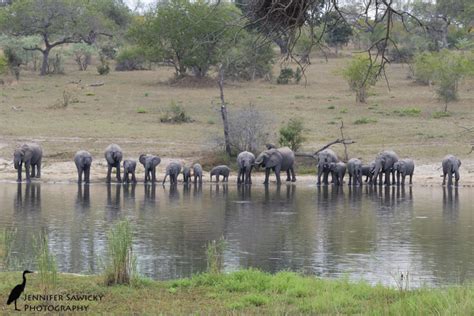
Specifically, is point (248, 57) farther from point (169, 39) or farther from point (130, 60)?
point (130, 60)

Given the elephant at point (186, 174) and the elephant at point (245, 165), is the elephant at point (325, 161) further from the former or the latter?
the elephant at point (186, 174)

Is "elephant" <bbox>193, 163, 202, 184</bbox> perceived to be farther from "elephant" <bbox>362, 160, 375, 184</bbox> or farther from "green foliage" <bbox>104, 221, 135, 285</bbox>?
"green foliage" <bbox>104, 221, 135, 285</bbox>

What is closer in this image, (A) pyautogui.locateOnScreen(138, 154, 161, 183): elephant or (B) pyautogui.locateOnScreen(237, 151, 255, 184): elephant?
(A) pyautogui.locateOnScreen(138, 154, 161, 183): elephant

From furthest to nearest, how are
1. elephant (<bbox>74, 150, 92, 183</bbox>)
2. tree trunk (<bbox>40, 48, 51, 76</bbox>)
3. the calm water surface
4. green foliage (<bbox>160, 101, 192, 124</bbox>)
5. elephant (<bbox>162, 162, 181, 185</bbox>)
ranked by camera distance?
tree trunk (<bbox>40, 48, 51, 76</bbox>) → green foliage (<bbox>160, 101, 192, 124</bbox>) → elephant (<bbox>162, 162, 181, 185</bbox>) → elephant (<bbox>74, 150, 92, 183</bbox>) → the calm water surface

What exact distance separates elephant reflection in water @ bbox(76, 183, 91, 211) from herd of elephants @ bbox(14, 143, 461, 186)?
39.9 inches

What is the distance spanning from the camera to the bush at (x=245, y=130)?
3516cm

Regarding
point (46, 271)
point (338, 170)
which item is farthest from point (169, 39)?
point (46, 271)

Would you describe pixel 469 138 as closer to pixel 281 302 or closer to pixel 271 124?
pixel 271 124

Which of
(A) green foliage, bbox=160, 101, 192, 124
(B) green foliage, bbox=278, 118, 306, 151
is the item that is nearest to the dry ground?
(A) green foliage, bbox=160, 101, 192, 124

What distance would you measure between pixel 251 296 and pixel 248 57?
2.81 metres

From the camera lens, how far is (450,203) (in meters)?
24.7

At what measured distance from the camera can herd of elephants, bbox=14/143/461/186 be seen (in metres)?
29.8

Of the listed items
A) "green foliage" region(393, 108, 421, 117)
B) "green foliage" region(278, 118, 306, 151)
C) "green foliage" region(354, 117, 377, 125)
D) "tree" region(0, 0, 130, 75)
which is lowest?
"green foliage" region(278, 118, 306, 151)

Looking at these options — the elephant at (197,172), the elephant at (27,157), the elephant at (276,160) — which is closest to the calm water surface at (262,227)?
the elephant at (27,157)
